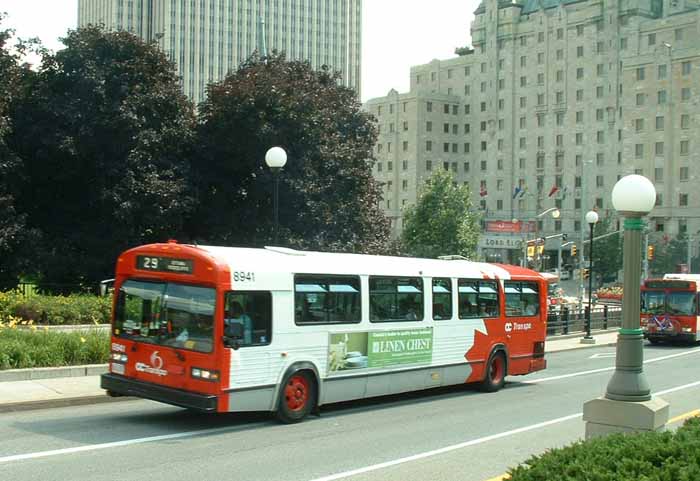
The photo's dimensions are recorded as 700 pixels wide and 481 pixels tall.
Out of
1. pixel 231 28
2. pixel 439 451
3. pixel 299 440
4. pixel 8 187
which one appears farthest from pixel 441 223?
pixel 231 28

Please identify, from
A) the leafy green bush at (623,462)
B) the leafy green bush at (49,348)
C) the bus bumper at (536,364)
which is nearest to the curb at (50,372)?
the leafy green bush at (49,348)

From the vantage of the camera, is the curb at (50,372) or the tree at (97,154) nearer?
the curb at (50,372)

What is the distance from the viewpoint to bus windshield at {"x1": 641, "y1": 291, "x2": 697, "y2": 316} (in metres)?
37.8

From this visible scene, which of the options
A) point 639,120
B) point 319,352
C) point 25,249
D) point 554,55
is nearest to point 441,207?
point 639,120

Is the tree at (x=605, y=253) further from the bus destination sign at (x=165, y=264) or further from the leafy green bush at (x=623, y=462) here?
the leafy green bush at (x=623, y=462)

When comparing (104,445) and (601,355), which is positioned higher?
(104,445)

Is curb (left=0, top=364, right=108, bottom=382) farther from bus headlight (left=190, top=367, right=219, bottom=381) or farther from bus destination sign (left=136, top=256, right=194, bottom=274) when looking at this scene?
bus headlight (left=190, top=367, right=219, bottom=381)

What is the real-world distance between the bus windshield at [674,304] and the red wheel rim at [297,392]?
27.1 meters

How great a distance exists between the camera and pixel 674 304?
3784cm

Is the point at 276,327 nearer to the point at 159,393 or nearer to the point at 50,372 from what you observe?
the point at 159,393

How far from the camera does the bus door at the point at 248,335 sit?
43.4 feet

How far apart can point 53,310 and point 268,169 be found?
48.4ft

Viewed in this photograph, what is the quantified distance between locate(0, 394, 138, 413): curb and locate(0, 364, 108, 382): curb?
5.60ft

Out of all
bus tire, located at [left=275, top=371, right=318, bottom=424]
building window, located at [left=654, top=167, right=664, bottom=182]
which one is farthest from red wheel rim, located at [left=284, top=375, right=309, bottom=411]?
building window, located at [left=654, top=167, right=664, bottom=182]
